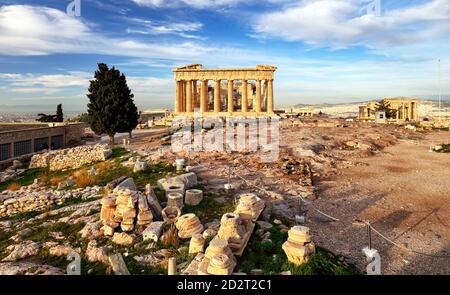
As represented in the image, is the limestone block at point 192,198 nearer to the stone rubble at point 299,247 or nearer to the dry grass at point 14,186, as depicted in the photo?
the stone rubble at point 299,247

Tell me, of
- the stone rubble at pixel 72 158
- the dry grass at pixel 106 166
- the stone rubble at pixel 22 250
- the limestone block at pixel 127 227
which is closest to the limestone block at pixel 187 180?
the limestone block at pixel 127 227

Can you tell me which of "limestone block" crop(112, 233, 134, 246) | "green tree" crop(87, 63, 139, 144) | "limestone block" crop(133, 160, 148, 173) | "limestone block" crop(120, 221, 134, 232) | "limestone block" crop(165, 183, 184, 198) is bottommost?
"limestone block" crop(112, 233, 134, 246)

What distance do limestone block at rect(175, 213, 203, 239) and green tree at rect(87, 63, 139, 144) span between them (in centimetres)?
2254

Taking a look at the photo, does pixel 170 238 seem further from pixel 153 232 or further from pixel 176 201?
pixel 176 201

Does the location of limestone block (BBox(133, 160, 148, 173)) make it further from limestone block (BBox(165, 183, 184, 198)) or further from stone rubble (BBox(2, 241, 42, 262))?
stone rubble (BBox(2, 241, 42, 262))

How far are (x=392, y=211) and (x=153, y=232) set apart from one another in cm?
1004

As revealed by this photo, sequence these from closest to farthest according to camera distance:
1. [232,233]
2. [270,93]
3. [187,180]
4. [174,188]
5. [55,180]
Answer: [232,233] < [174,188] < [187,180] < [55,180] < [270,93]

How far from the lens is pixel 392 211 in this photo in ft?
44.7

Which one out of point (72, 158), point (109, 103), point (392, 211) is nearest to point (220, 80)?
point (109, 103)

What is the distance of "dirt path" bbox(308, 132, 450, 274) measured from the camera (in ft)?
32.2

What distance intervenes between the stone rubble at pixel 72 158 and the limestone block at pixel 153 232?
1587 centimetres

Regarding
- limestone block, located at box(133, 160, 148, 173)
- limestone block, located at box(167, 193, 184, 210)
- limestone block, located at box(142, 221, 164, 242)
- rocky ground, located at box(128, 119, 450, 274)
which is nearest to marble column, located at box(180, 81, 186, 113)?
rocky ground, located at box(128, 119, 450, 274)

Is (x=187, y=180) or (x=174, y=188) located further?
(x=187, y=180)
